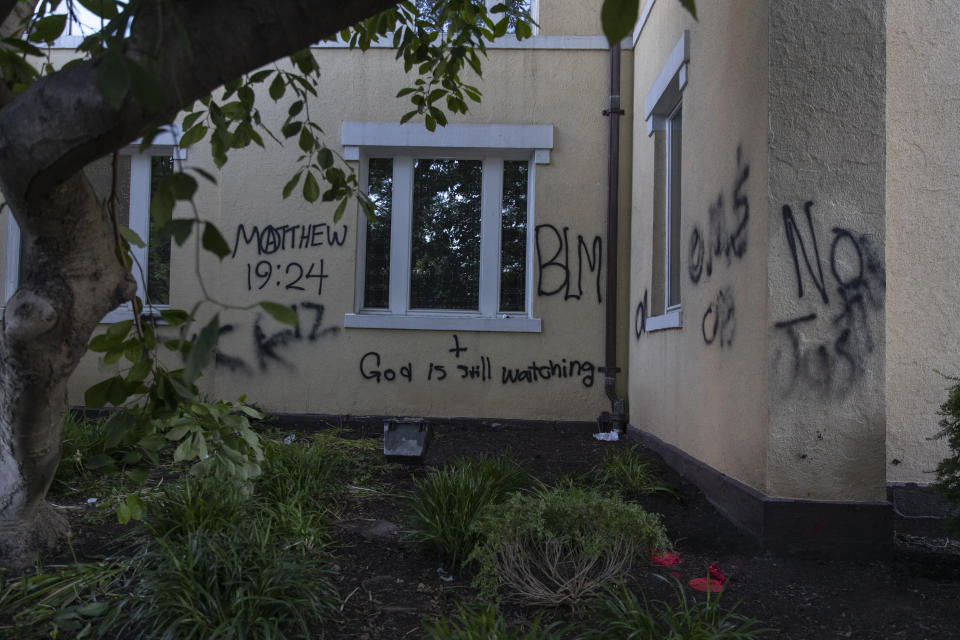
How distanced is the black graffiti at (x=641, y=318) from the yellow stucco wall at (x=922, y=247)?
7.86ft

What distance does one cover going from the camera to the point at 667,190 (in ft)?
21.1

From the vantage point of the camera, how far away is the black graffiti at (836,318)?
3779 millimetres

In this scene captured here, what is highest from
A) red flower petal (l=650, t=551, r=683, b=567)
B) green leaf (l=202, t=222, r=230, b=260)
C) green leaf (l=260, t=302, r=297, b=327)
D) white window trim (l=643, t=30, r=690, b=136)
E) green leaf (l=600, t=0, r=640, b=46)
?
white window trim (l=643, t=30, r=690, b=136)

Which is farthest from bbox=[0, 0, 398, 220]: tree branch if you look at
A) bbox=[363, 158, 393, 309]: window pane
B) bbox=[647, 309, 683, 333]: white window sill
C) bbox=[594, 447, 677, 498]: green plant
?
bbox=[363, 158, 393, 309]: window pane

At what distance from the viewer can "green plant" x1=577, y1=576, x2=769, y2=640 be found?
2.60 metres

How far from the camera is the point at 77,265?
2.89m

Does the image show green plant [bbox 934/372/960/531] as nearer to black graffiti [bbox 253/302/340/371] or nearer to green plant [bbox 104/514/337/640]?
green plant [bbox 104/514/337/640]

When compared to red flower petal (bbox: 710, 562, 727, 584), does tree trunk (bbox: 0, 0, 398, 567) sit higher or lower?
higher

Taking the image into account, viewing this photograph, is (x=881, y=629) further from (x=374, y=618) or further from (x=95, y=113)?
(x=95, y=113)

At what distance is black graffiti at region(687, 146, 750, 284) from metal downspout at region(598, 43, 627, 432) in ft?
6.90

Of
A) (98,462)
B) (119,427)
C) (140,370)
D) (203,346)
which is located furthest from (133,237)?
(203,346)

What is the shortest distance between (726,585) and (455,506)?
1.28 meters

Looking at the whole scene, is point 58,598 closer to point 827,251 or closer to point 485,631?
point 485,631

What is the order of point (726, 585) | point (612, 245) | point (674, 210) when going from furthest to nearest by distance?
point (612, 245)
point (674, 210)
point (726, 585)
